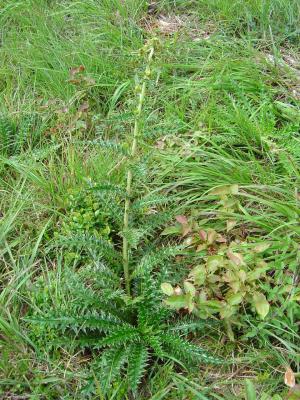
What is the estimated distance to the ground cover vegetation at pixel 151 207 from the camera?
214 centimetres

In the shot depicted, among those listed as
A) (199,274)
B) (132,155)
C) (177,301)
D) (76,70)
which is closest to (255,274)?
(199,274)

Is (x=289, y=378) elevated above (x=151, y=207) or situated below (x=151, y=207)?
below

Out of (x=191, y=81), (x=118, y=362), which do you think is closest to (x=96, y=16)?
(x=191, y=81)

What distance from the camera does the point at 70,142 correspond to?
291cm

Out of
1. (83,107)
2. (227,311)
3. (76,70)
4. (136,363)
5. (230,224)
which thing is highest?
(76,70)

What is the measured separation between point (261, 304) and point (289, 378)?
0.31 meters

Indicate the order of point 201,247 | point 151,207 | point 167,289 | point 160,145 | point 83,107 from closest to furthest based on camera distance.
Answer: point 167,289, point 201,247, point 151,207, point 160,145, point 83,107

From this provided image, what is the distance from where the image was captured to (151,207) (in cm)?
258

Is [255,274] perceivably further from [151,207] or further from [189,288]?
[151,207]

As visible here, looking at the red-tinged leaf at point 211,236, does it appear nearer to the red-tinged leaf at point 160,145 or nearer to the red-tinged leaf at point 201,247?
the red-tinged leaf at point 201,247

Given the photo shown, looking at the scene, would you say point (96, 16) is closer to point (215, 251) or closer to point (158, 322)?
point (215, 251)

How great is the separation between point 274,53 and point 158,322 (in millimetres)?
1922

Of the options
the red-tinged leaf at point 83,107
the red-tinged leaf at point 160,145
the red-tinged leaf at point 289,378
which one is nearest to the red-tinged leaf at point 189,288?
the red-tinged leaf at point 289,378

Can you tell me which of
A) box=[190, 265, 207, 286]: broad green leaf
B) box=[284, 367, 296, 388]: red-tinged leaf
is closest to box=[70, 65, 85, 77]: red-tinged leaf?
box=[190, 265, 207, 286]: broad green leaf
